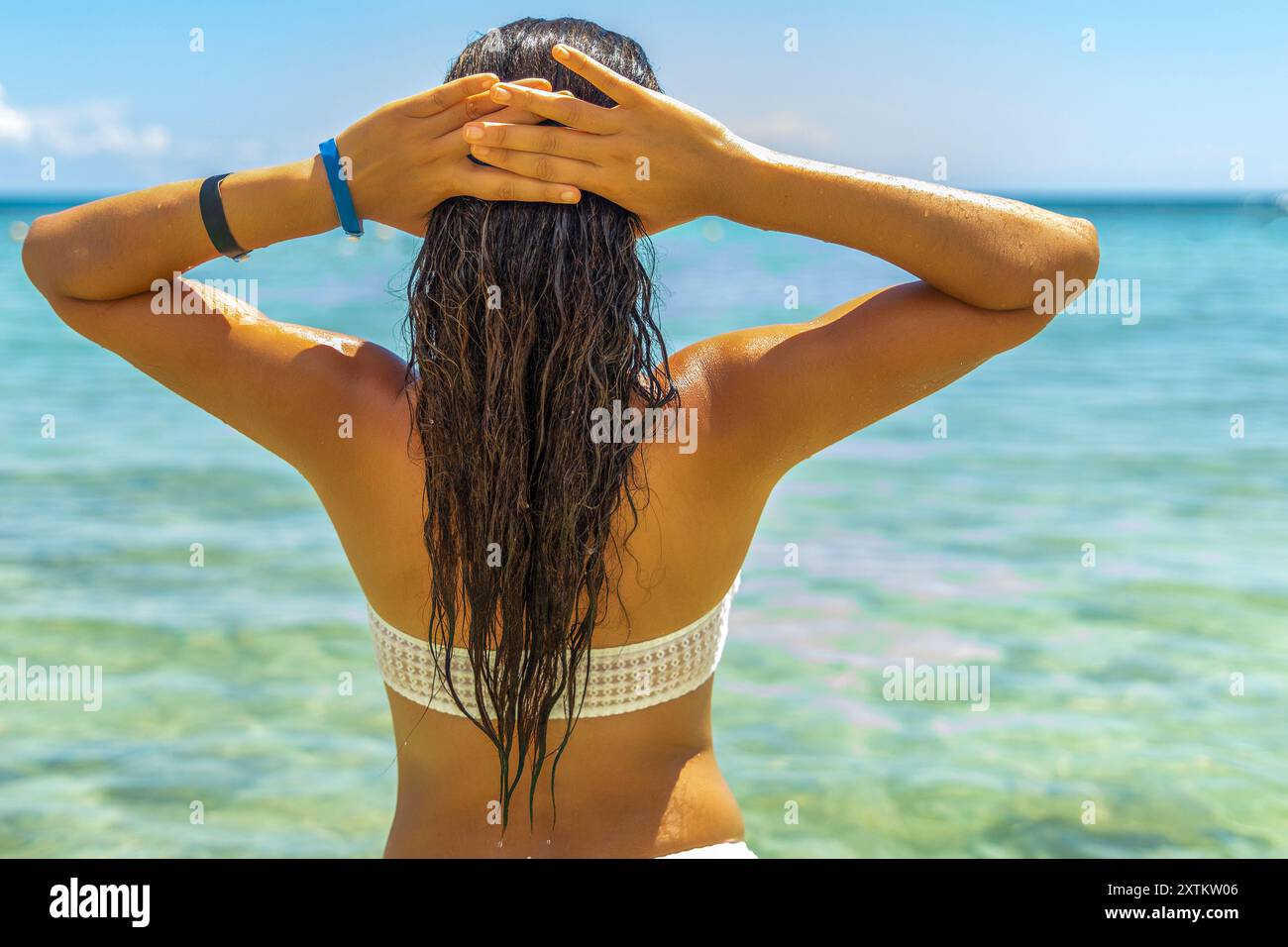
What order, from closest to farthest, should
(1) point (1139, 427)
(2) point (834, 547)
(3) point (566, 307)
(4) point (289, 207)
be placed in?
(3) point (566, 307)
(4) point (289, 207)
(2) point (834, 547)
(1) point (1139, 427)

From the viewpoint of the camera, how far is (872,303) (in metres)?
1.56

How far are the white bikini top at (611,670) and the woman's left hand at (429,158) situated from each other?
0.62 m

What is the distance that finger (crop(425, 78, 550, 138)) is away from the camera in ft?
4.96

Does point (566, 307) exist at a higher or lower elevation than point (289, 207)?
lower

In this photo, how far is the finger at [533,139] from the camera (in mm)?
1453

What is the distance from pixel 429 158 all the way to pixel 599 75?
249 millimetres

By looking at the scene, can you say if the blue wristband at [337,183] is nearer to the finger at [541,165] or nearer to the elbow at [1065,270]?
the finger at [541,165]

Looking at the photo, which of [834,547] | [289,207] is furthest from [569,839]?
[834,547]

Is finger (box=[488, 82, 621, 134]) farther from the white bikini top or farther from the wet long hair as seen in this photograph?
the white bikini top

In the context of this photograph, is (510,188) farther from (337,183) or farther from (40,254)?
(40,254)

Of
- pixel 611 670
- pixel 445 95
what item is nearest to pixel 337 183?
pixel 445 95

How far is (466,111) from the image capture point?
1.52 meters
